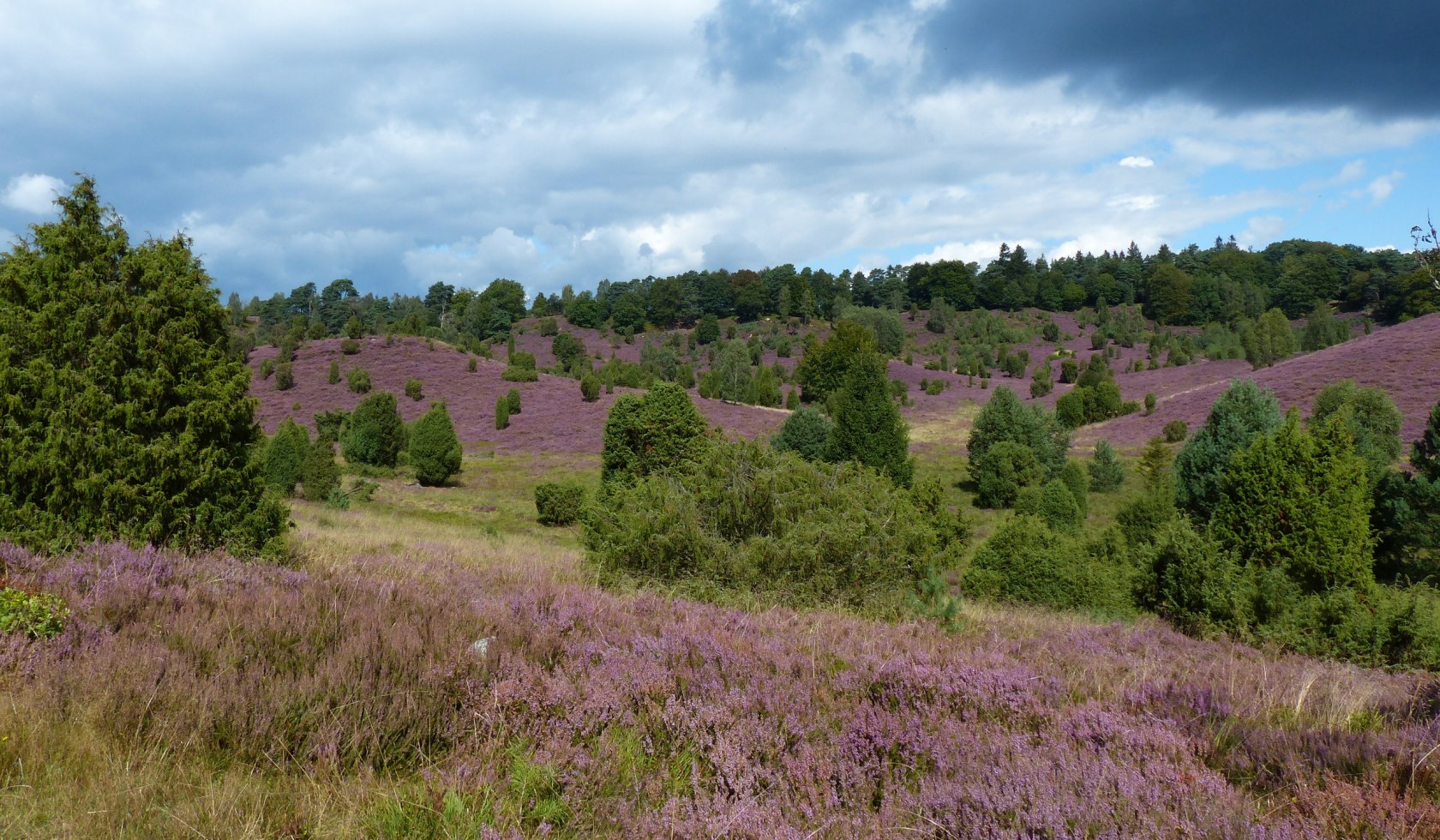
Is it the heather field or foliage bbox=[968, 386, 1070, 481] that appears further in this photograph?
foliage bbox=[968, 386, 1070, 481]

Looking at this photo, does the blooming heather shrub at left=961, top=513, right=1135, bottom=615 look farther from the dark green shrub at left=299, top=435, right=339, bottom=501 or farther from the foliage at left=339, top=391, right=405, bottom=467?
the foliage at left=339, top=391, right=405, bottom=467

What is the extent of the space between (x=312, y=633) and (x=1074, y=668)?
4293 mm

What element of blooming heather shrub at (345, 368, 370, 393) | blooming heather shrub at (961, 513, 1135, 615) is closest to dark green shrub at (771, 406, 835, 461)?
blooming heather shrub at (961, 513, 1135, 615)

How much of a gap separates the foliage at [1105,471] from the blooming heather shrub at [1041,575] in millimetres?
19473

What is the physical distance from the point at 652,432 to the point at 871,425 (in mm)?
9065

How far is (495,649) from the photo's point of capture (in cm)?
393

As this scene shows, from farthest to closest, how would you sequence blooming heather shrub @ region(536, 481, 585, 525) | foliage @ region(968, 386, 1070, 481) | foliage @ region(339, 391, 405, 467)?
foliage @ region(339, 391, 405, 467), foliage @ region(968, 386, 1070, 481), blooming heather shrub @ region(536, 481, 585, 525)

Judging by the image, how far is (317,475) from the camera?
80.2ft

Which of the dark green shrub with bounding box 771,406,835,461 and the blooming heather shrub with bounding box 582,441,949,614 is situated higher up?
the blooming heather shrub with bounding box 582,441,949,614

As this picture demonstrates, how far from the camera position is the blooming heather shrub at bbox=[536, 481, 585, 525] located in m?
24.5

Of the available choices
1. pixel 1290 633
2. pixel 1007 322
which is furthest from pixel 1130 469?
pixel 1007 322

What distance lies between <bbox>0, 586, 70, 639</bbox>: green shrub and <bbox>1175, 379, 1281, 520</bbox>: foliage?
Result: 24972 millimetres

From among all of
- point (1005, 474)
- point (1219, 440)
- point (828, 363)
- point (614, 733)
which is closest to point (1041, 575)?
point (614, 733)

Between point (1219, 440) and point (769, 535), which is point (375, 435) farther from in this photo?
point (1219, 440)
